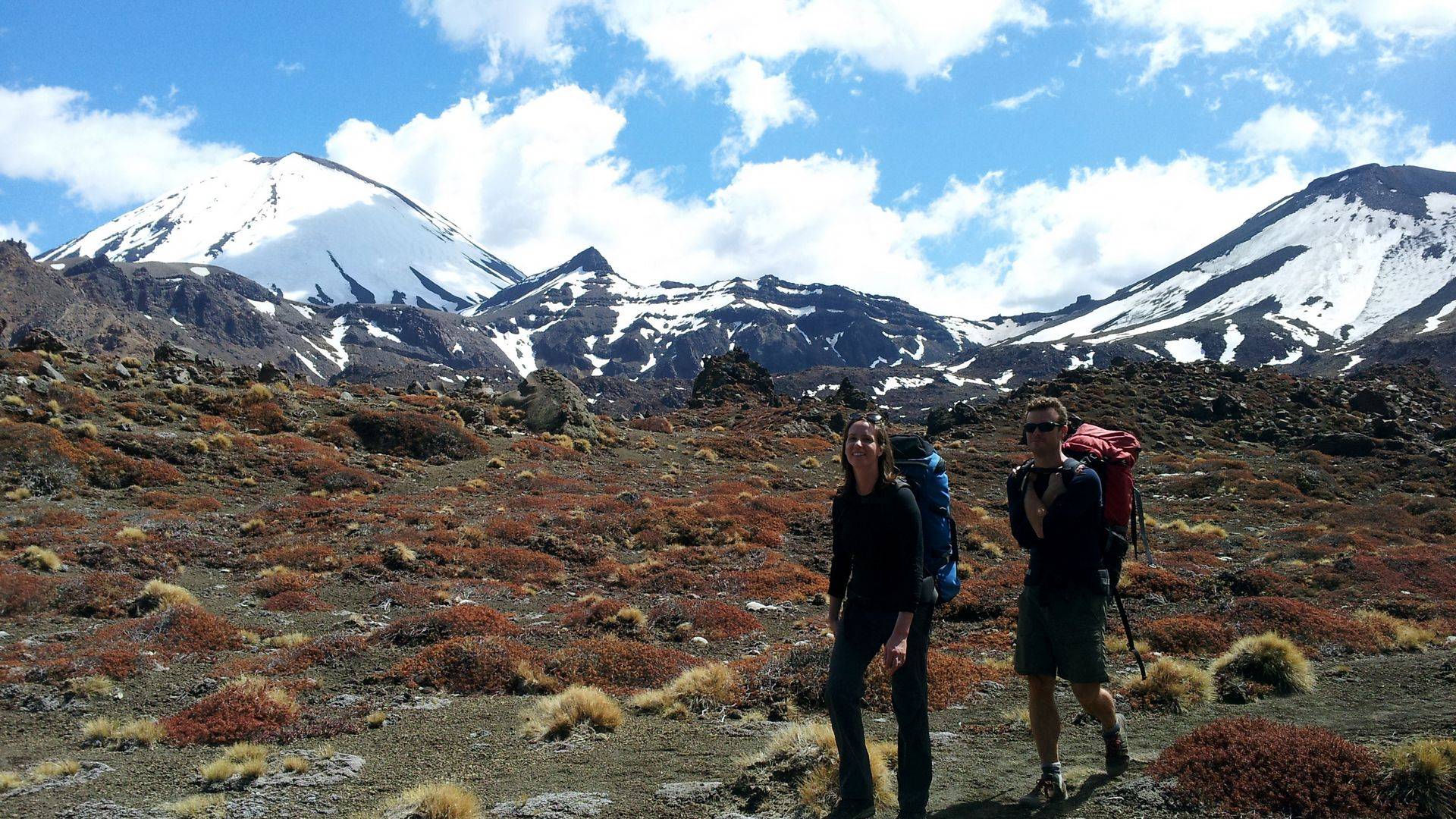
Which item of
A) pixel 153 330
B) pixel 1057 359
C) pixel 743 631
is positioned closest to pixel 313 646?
pixel 743 631

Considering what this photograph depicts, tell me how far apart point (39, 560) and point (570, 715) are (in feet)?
41.4

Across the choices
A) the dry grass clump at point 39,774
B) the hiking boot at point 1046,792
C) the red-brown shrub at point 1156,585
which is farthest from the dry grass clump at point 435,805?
the red-brown shrub at point 1156,585

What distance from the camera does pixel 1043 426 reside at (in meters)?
5.30

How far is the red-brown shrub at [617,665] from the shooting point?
9789 millimetres

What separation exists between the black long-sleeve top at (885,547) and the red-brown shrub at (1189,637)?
7365 millimetres

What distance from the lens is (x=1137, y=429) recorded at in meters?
45.3

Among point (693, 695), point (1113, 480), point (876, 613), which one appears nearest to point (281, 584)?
point (693, 695)

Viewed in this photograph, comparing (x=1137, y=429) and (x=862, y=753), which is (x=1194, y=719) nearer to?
(x=862, y=753)

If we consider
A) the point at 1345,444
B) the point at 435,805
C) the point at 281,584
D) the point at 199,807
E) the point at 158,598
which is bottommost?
the point at 1345,444

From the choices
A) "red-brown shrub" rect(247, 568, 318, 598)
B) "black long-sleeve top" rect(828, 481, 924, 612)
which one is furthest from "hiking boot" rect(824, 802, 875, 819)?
"red-brown shrub" rect(247, 568, 318, 598)

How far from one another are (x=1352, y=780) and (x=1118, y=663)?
4551 mm

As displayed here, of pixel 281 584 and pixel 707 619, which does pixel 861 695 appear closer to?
pixel 707 619

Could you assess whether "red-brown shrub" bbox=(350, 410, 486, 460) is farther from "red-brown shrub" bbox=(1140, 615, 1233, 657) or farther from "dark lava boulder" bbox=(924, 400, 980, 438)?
"dark lava boulder" bbox=(924, 400, 980, 438)

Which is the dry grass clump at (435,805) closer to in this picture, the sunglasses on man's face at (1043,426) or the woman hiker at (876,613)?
the woman hiker at (876,613)
